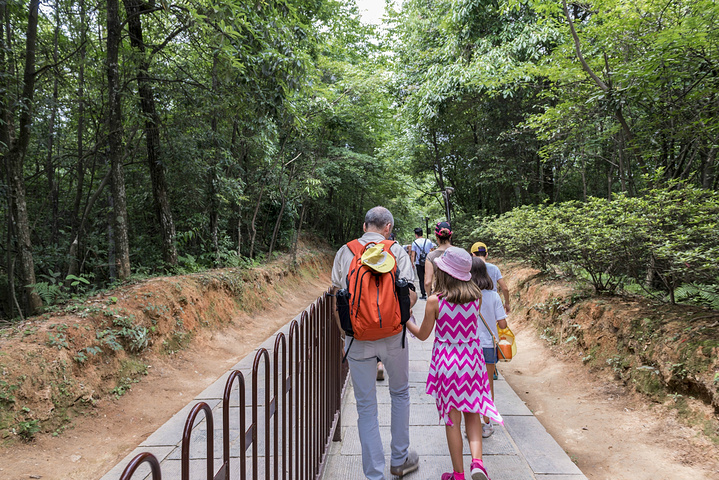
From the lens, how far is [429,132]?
19.6m

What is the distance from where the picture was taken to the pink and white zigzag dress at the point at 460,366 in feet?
9.53

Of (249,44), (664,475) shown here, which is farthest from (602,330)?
(249,44)

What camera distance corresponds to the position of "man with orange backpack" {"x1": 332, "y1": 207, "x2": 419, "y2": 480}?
8.74 ft

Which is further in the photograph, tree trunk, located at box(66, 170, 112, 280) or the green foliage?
tree trunk, located at box(66, 170, 112, 280)

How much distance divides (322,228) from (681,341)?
23.5m

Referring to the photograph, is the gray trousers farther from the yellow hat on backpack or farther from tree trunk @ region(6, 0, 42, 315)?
tree trunk @ region(6, 0, 42, 315)

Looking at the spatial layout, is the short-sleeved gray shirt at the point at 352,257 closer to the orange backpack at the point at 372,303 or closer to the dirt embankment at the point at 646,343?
the orange backpack at the point at 372,303

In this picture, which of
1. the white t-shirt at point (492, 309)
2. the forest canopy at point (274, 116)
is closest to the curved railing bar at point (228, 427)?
the white t-shirt at point (492, 309)

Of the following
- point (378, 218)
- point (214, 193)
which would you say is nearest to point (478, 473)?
point (378, 218)

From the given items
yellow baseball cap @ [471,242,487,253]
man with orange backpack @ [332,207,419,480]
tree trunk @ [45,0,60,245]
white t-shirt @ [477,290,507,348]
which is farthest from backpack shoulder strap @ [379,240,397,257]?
tree trunk @ [45,0,60,245]

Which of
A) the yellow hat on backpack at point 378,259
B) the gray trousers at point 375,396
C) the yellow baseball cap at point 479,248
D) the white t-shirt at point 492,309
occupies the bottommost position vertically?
the gray trousers at point 375,396

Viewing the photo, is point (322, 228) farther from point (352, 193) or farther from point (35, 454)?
point (35, 454)

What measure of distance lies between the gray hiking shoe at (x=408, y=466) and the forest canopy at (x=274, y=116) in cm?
381

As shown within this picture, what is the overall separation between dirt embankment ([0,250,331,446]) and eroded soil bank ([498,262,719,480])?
5408 mm
